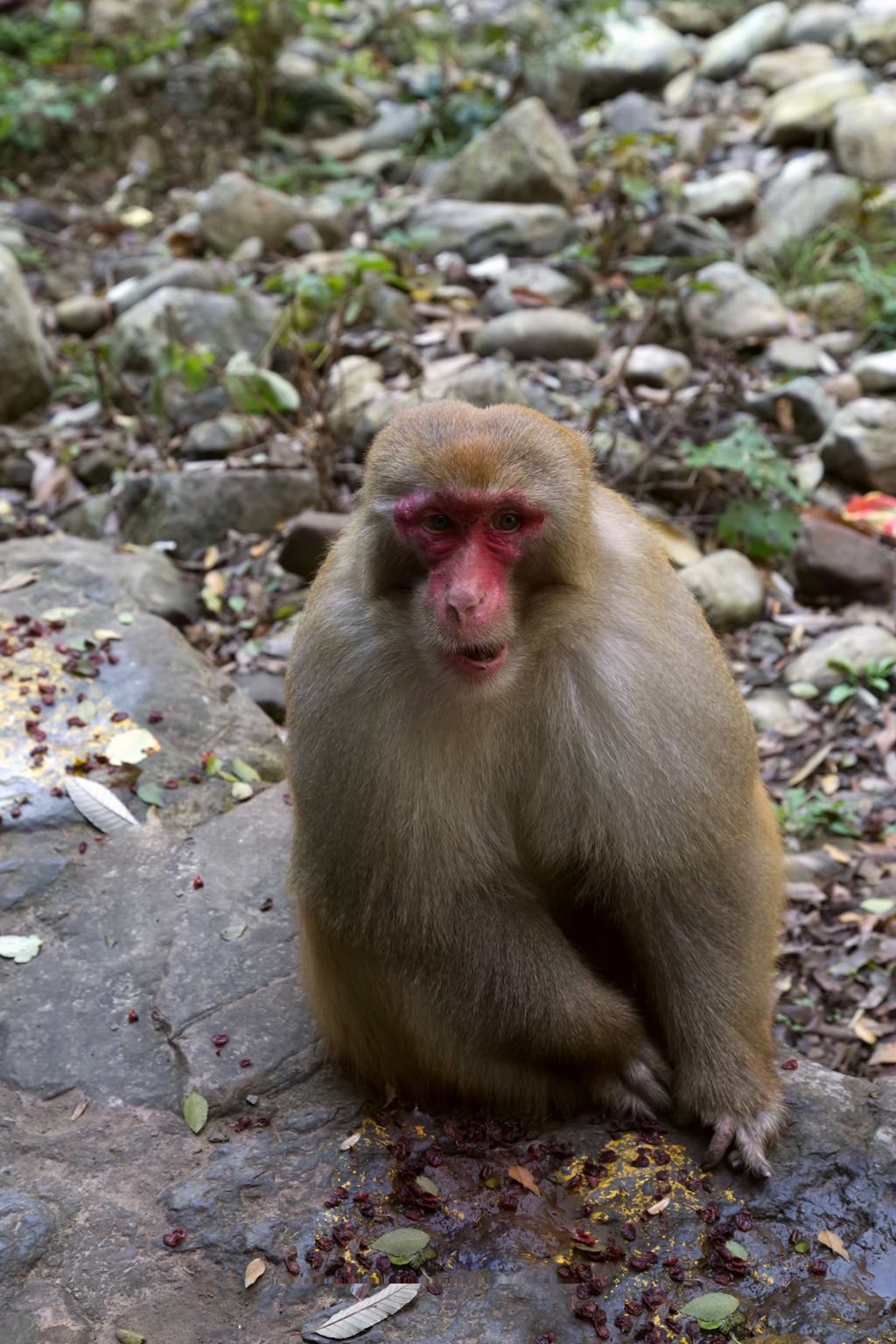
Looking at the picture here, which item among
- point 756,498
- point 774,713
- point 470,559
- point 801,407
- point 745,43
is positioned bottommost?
point 774,713

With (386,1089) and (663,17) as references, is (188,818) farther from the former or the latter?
(663,17)

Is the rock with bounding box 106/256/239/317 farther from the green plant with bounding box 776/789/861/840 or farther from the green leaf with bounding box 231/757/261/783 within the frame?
the green plant with bounding box 776/789/861/840

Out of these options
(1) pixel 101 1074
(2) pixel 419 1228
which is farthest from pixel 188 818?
(2) pixel 419 1228

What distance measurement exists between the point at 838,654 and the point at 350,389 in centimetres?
353

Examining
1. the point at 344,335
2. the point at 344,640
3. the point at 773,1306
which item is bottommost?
the point at 344,335

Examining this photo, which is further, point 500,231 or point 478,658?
point 500,231

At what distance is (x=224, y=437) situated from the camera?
8.04 m

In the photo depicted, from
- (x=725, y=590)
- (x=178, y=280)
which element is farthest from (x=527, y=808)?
(x=178, y=280)

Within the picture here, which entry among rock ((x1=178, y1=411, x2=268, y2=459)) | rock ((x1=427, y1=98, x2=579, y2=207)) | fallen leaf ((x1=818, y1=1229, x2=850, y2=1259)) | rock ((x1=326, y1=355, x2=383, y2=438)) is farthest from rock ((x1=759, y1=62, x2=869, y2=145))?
fallen leaf ((x1=818, y1=1229, x2=850, y2=1259))

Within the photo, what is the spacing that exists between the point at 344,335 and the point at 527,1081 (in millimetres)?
6198

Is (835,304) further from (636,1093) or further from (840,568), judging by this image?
(636,1093)

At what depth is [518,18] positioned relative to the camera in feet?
40.6

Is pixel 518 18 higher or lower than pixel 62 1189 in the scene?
higher

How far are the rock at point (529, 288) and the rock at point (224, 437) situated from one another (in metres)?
1.98
